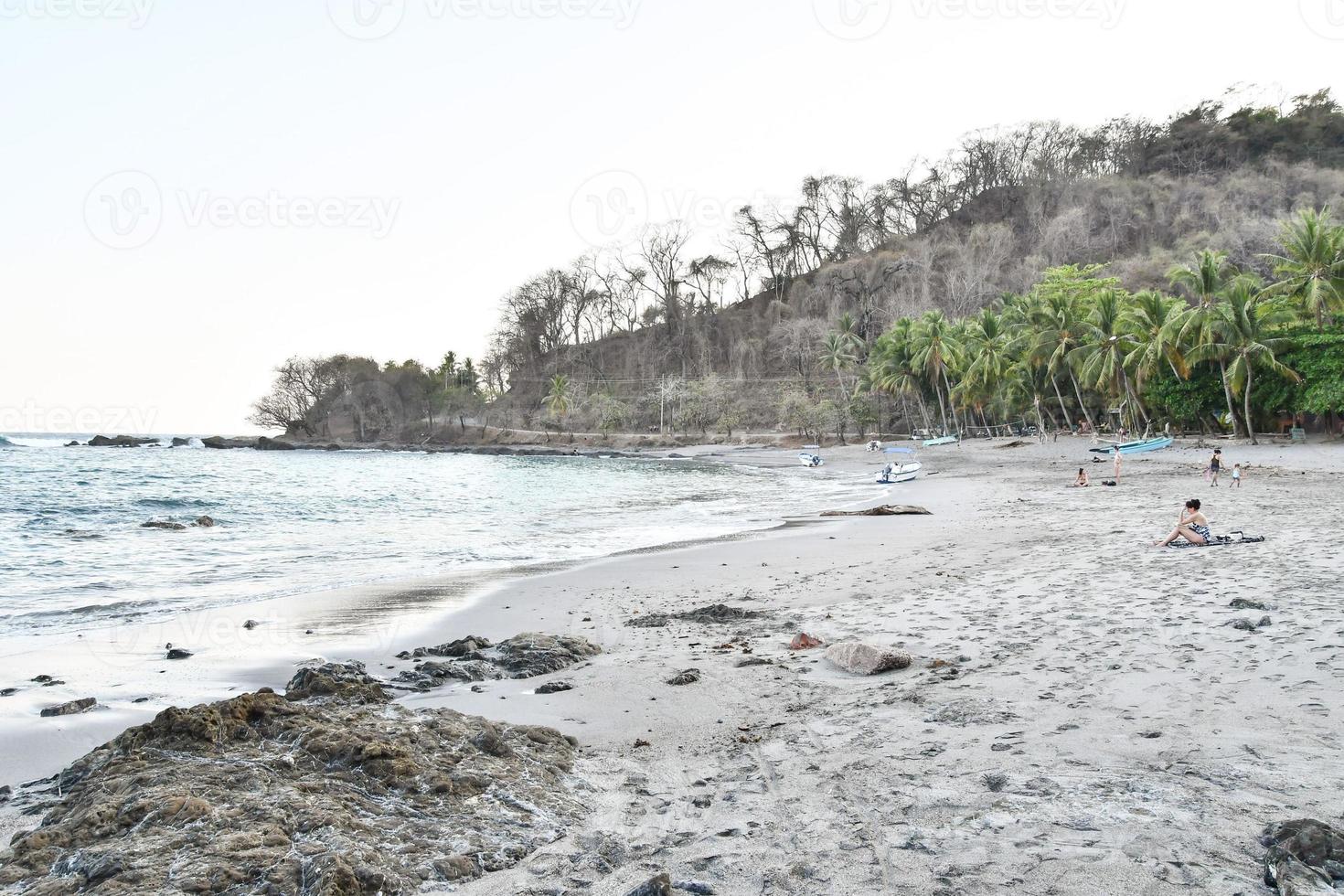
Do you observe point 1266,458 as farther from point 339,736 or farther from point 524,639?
point 339,736

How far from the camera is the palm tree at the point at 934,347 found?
5353 centimetres

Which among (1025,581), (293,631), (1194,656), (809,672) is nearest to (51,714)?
(293,631)

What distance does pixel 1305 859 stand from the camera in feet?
9.23

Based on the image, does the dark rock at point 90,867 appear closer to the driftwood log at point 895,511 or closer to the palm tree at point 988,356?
the driftwood log at point 895,511

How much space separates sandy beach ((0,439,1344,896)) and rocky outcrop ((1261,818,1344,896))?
0.10 metres

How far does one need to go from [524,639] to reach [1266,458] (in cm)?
3068

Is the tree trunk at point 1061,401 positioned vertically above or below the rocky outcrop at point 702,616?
above

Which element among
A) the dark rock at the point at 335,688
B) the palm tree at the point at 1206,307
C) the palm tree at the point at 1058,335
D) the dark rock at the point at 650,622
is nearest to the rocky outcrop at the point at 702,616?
the dark rock at the point at 650,622

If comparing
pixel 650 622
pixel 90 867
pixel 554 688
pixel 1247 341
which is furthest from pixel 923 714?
pixel 1247 341

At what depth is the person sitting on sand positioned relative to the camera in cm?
1045

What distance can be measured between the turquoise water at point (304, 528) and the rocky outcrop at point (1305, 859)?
10937 millimetres

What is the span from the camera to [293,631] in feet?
27.3

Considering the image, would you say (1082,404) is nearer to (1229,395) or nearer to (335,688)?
(1229,395)

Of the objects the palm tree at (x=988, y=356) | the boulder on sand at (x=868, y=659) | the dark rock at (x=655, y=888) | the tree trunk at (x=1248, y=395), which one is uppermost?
the palm tree at (x=988, y=356)
